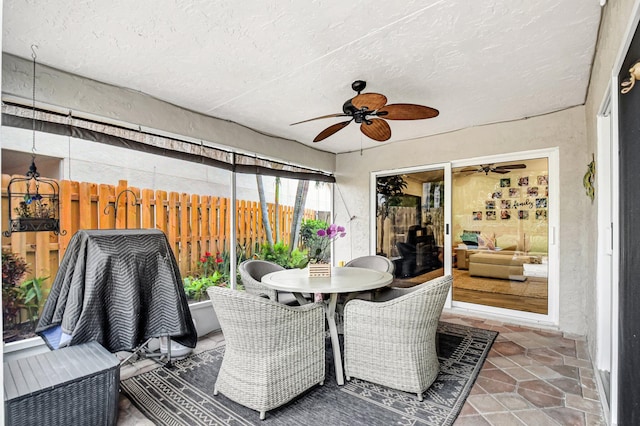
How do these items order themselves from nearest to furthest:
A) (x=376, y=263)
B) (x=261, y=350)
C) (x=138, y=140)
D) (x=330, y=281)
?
(x=261, y=350), (x=330, y=281), (x=138, y=140), (x=376, y=263)

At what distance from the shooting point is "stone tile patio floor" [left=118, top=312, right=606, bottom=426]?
1961mm

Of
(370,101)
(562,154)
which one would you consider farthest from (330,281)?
(562,154)

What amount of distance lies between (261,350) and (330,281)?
2.85 ft

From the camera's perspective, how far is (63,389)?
167 centimetres

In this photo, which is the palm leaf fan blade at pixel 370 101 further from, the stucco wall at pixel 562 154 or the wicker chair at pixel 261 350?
the stucco wall at pixel 562 154

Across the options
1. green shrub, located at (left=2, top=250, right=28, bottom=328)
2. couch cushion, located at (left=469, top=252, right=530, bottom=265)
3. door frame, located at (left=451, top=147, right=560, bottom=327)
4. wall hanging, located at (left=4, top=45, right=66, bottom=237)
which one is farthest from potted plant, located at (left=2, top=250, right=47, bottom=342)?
door frame, located at (left=451, top=147, right=560, bottom=327)

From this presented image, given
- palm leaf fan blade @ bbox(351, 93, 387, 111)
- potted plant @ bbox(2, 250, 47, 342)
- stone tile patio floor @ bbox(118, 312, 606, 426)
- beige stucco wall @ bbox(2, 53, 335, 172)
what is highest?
beige stucco wall @ bbox(2, 53, 335, 172)

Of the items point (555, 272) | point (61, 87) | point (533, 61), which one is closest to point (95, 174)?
point (61, 87)

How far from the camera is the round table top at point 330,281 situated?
2.41m

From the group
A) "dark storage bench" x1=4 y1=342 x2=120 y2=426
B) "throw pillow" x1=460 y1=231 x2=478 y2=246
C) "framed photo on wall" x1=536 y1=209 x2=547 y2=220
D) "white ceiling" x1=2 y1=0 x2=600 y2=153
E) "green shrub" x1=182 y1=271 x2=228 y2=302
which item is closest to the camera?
"dark storage bench" x1=4 y1=342 x2=120 y2=426

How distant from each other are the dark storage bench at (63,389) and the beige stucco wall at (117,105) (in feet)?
5.99

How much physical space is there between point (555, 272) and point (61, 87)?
194 inches

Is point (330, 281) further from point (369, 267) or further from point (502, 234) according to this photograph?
point (502, 234)

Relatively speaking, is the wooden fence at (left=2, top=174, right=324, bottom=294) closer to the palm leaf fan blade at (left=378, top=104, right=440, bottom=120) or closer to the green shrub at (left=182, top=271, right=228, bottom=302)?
the green shrub at (left=182, top=271, right=228, bottom=302)
